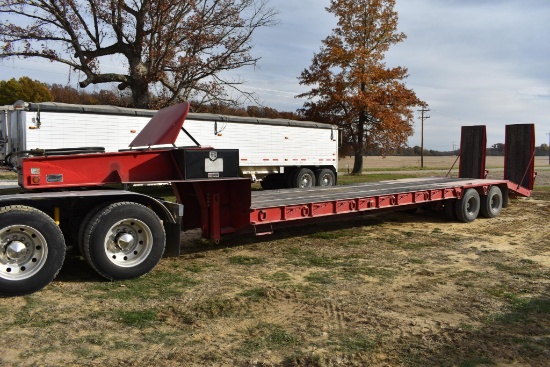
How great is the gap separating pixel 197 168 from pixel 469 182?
7.23m

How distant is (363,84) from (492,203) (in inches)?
768

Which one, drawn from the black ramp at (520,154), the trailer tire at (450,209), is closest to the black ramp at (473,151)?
the black ramp at (520,154)

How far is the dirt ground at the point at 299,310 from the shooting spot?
3.92 meters

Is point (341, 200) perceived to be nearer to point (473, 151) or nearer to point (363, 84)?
point (473, 151)

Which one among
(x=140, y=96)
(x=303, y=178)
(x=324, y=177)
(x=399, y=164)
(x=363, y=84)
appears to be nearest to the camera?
(x=303, y=178)

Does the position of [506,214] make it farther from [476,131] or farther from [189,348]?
[189,348]

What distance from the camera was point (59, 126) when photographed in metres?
12.4

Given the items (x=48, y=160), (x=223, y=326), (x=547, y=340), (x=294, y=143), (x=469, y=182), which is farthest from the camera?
(x=294, y=143)

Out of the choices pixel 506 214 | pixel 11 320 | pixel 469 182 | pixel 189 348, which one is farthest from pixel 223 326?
pixel 506 214

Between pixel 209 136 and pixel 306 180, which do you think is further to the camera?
pixel 306 180

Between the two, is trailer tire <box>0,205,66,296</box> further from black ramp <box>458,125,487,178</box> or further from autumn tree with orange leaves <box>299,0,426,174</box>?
autumn tree with orange leaves <box>299,0,426,174</box>

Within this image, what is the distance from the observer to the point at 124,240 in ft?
18.9

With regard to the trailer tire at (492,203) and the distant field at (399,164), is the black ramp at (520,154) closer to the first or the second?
the trailer tire at (492,203)

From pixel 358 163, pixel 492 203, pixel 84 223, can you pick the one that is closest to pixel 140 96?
pixel 492 203
